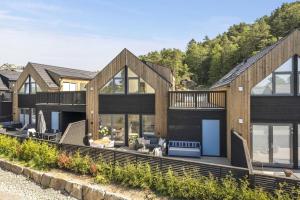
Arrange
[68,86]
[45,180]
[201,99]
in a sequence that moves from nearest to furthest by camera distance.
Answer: [45,180] < [201,99] < [68,86]

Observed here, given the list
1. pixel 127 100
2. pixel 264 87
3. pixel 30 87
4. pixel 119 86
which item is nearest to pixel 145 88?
pixel 127 100

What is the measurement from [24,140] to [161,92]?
9.19m

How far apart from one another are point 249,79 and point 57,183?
11.1 metres

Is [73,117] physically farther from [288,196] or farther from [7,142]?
[288,196]

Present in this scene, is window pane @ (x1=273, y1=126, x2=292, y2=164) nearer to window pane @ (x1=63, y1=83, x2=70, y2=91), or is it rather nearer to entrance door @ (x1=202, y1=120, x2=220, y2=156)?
entrance door @ (x1=202, y1=120, x2=220, y2=156)

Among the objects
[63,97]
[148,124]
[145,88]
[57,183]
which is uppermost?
[145,88]

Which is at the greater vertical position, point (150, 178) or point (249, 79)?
point (249, 79)

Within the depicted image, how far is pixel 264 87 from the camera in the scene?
14250 millimetres

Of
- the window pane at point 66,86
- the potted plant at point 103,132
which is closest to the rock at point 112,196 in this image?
the potted plant at point 103,132

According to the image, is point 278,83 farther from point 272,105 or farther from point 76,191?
point 76,191

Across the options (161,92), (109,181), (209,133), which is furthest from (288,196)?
(161,92)

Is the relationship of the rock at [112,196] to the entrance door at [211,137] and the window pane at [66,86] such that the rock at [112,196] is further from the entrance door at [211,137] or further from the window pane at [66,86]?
the window pane at [66,86]

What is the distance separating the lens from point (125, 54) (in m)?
18.8

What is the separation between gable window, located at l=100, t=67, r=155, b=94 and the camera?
60.3 ft
